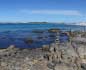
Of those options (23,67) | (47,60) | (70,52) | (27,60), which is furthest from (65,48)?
(23,67)

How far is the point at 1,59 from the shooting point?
2639cm

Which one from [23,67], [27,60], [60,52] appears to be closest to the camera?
[23,67]

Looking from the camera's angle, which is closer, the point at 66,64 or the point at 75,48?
the point at 66,64

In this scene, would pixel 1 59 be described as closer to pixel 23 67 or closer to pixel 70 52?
pixel 23 67

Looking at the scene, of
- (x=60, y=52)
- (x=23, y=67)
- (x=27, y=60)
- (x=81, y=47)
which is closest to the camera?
(x=23, y=67)

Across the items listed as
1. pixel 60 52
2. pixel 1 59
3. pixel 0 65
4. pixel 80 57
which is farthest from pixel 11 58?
pixel 80 57

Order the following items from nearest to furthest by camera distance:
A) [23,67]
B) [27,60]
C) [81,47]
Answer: [23,67] < [27,60] < [81,47]

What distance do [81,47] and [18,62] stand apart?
952 cm

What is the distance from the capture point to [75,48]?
30625 millimetres

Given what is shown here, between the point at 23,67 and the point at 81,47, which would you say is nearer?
the point at 23,67

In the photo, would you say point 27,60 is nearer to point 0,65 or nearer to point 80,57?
point 0,65

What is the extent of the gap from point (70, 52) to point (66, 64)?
4.61 m

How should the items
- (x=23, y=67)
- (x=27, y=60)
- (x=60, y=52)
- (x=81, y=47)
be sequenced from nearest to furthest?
(x=23, y=67), (x=27, y=60), (x=60, y=52), (x=81, y=47)

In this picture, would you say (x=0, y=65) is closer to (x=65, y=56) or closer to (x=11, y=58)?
(x=11, y=58)
